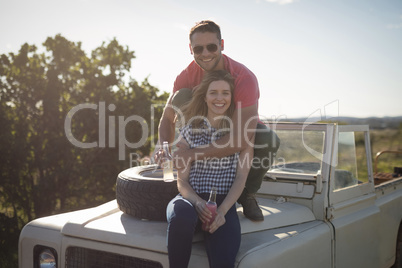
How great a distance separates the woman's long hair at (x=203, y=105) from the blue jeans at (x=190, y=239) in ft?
2.30

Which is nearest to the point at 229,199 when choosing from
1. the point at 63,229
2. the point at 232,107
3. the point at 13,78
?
the point at 232,107

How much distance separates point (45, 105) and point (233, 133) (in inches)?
150

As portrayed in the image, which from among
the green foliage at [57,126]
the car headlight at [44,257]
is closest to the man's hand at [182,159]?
the car headlight at [44,257]

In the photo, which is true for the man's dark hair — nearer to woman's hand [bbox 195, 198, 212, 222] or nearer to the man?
the man

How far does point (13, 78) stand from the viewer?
17.5 feet

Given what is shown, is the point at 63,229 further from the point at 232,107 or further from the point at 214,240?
the point at 232,107

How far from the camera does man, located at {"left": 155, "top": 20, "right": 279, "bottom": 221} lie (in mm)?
2463

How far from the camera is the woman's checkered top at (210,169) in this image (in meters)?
2.39

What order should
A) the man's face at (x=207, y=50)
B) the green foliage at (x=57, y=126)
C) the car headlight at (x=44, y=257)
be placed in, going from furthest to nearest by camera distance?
1. the green foliage at (x=57, y=126)
2. the man's face at (x=207, y=50)
3. the car headlight at (x=44, y=257)

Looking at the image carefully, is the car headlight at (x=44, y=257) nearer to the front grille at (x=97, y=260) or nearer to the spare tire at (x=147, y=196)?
the front grille at (x=97, y=260)

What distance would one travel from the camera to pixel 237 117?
8.36 feet

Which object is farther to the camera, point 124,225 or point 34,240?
point 34,240

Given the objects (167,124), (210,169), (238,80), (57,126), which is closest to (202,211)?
(210,169)

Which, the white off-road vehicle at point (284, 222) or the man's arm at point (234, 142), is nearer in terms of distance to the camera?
the white off-road vehicle at point (284, 222)
